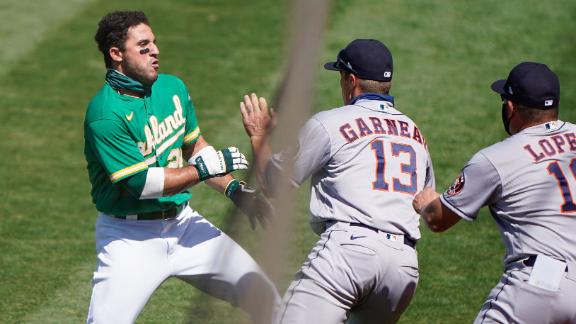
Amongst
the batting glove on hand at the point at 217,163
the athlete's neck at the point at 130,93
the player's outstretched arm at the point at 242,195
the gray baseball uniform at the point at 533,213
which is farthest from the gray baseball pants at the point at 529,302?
the athlete's neck at the point at 130,93

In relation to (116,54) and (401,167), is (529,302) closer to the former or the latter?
(401,167)

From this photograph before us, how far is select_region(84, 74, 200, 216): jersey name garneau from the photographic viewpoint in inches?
219

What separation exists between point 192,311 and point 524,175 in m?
2.87

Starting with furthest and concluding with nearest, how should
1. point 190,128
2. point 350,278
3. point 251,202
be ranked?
point 190,128, point 251,202, point 350,278

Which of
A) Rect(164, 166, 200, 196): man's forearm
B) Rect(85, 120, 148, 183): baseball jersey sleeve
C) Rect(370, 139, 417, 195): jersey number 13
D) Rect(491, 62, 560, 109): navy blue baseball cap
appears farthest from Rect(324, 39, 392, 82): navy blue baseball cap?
Rect(85, 120, 148, 183): baseball jersey sleeve

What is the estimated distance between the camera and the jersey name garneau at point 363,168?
5.29 m

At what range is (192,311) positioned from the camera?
23.2 ft

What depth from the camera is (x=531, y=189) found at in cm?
495

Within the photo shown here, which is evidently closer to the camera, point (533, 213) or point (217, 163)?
point (533, 213)

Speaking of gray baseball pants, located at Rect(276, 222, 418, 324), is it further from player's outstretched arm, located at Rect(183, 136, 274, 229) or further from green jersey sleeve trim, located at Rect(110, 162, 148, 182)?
green jersey sleeve trim, located at Rect(110, 162, 148, 182)

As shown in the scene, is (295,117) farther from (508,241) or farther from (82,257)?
(82,257)

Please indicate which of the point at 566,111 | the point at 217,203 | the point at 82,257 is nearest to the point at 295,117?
the point at 82,257

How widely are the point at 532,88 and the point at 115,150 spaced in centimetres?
212

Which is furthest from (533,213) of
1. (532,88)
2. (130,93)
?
(130,93)
